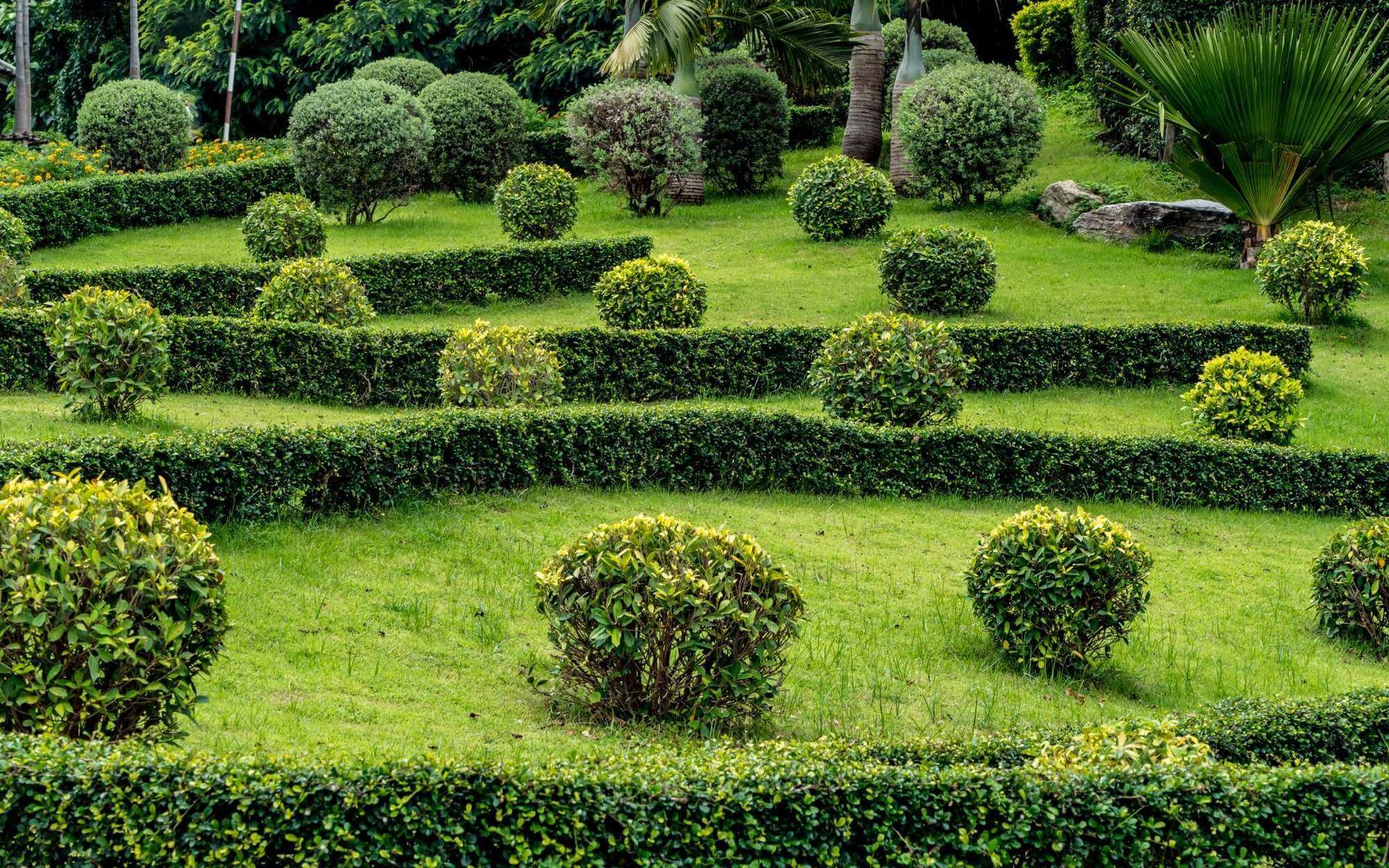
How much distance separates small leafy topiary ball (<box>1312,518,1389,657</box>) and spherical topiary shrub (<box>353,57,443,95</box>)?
67.5ft

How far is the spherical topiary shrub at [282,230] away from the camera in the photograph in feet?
61.8

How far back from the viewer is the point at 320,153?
72.6ft

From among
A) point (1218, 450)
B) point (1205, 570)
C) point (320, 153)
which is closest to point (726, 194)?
point (320, 153)

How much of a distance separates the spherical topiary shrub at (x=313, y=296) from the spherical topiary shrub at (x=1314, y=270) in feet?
36.6

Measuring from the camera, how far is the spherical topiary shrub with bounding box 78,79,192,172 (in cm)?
2489

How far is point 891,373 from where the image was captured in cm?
1266

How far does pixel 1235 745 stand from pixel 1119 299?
12810 mm

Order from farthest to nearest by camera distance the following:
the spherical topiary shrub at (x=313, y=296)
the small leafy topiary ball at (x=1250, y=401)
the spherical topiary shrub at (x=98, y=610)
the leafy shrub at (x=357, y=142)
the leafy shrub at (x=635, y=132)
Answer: the leafy shrub at (x=635, y=132) → the leafy shrub at (x=357, y=142) → the spherical topiary shrub at (x=313, y=296) → the small leafy topiary ball at (x=1250, y=401) → the spherical topiary shrub at (x=98, y=610)

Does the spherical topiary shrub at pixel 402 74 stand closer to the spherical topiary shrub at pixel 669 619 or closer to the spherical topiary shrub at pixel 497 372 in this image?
the spherical topiary shrub at pixel 497 372

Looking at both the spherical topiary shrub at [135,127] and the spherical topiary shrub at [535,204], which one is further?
the spherical topiary shrub at [135,127]

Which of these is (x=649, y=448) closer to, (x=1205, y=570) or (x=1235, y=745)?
(x=1205, y=570)

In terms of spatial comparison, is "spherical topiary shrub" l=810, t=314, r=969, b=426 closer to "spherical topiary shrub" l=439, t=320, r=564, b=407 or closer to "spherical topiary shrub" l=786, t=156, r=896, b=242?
"spherical topiary shrub" l=439, t=320, r=564, b=407

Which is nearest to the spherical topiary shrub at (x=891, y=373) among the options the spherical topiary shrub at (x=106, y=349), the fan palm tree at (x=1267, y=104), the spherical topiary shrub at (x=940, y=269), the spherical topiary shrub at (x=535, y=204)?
the spherical topiary shrub at (x=940, y=269)

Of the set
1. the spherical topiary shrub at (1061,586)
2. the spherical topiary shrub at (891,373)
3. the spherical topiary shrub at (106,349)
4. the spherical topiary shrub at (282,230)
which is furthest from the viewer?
the spherical topiary shrub at (282,230)
